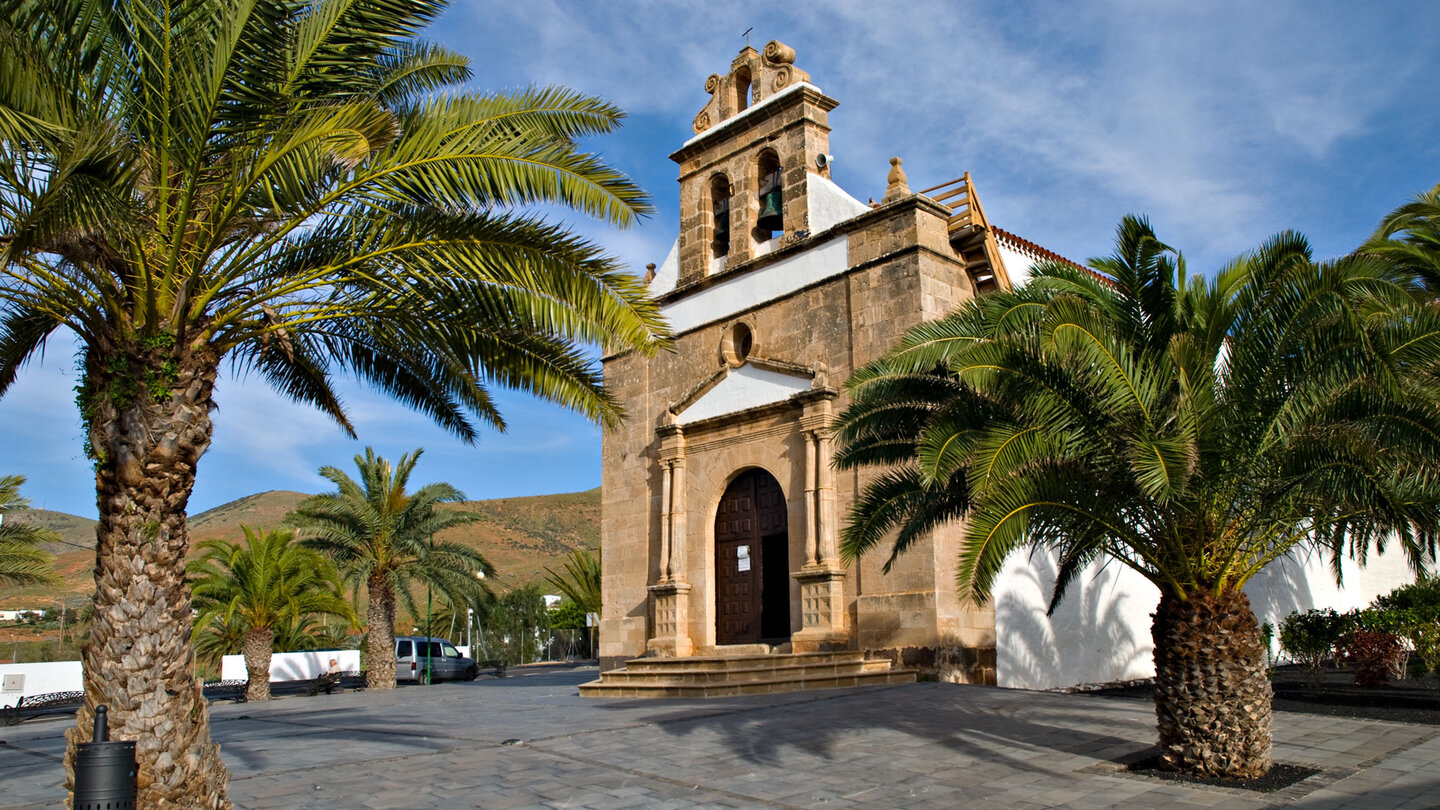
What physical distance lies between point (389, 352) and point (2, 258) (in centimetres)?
311

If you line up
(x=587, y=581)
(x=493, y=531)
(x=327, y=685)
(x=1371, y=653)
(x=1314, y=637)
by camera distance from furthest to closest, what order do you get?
(x=493, y=531), (x=587, y=581), (x=327, y=685), (x=1371, y=653), (x=1314, y=637)

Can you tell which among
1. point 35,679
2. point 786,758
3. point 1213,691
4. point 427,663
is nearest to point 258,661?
point 427,663

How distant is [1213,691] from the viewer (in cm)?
731

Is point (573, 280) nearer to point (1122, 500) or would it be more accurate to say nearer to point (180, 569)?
point (180, 569)

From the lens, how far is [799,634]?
14305 mm

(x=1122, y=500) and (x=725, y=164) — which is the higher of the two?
(x=725, y=164)

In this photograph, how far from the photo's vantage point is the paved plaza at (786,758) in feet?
21.6

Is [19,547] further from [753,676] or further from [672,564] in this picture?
[753,676]

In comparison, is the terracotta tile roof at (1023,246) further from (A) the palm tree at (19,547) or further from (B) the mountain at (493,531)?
(B) the mountain at (493,531)

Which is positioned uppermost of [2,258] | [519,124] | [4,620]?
[519,124]

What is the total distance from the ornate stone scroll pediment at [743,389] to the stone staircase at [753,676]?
386 cm

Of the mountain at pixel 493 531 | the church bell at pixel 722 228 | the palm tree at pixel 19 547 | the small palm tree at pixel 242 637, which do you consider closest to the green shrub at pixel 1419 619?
the church bell at pixel 722 228

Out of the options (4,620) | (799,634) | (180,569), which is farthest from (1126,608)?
(4,620)

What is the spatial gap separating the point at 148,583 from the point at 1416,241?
1368cm
